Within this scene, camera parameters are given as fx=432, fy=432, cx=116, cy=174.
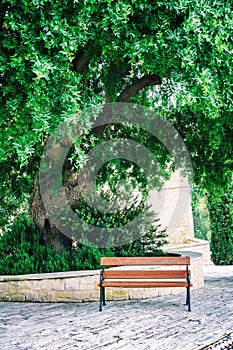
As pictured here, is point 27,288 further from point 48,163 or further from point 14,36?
point 14,36

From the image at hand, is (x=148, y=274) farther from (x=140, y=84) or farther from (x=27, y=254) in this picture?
(x=140, y=84)

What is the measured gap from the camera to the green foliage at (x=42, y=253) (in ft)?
29.2

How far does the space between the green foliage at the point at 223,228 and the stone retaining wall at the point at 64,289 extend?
373 inches

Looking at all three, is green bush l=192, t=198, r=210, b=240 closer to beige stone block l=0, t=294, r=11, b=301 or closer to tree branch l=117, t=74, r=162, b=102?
tree branch l=117, t=74, r=162, b=102

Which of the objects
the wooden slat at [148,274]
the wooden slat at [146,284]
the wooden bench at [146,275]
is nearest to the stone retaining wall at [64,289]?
the wooden bench at [146,275]

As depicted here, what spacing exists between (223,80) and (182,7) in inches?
60.0

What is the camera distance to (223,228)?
57.7 feet

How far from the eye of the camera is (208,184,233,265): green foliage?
57.3 feet

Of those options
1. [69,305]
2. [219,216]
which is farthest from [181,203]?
[69,305]

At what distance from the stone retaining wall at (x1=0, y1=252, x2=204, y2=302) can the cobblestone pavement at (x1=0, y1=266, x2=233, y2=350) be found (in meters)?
0.25

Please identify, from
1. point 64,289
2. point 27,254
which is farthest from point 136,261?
point 27,254

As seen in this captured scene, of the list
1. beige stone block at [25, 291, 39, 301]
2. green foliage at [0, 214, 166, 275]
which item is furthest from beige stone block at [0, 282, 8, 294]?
beige stone block at [25, 291, 39, 301]

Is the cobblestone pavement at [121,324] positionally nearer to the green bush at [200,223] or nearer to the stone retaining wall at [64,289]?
the stone retaining wall at [64,289]

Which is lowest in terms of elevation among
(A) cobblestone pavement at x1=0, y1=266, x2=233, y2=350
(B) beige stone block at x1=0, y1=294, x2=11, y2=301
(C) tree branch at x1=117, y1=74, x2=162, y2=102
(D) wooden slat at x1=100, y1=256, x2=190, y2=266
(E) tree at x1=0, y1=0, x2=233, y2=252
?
(A) cobblestone pavement at x1=0, y1=266, x2=233, y2=350
